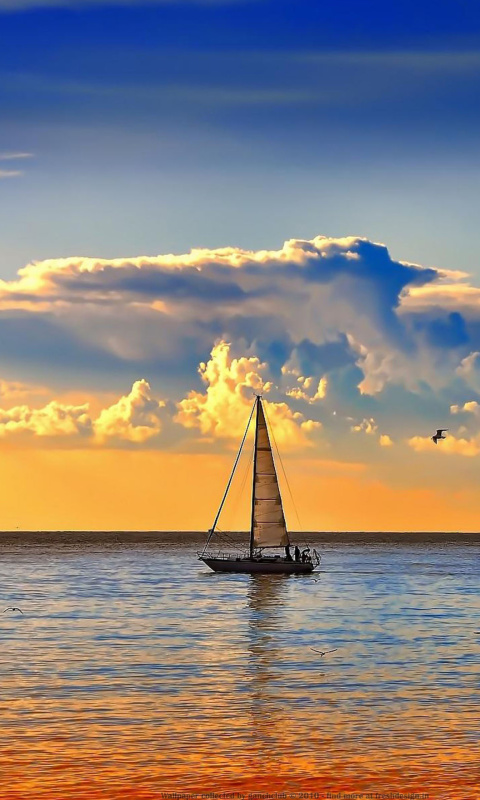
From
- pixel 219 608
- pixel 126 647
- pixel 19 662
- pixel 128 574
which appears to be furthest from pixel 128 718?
pixel 128 574

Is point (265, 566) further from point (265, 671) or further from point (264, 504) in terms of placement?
point (265, 671)

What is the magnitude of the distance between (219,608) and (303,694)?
167 feet

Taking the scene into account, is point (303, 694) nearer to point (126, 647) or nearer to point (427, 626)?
point (126, 647)

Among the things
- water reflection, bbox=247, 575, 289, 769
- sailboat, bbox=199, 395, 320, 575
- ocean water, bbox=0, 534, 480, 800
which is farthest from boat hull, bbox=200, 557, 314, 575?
ocean water, bbox=0, 534, 480, 800

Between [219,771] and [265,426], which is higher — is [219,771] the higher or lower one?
the lower one

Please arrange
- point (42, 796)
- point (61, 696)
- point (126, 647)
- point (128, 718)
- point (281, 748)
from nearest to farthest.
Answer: point (42, 796), point (281, 748), point (128, 718), point (61, 696), point (126, 647)

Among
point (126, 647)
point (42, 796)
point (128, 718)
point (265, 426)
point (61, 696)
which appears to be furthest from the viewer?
point (265, 426)

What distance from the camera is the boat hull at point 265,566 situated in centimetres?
14325

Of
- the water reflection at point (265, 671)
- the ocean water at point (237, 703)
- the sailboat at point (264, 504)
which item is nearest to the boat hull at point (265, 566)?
the sailboat at point (264, 504)

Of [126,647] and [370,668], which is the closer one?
[370,668]

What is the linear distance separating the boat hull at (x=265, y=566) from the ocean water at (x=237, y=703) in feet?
152

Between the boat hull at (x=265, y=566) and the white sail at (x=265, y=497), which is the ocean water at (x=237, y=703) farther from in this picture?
the boat hull at (x=265, y=566)

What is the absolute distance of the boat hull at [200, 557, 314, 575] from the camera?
143m

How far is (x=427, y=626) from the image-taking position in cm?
8238
